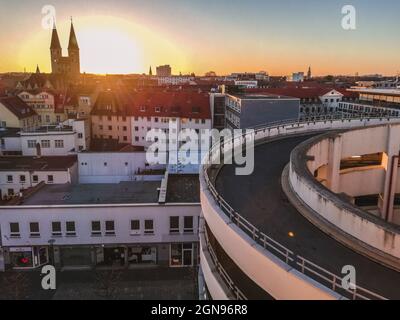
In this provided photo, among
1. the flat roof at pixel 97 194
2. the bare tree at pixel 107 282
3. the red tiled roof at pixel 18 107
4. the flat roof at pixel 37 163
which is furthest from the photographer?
the red tiled roof at pixel 18 107

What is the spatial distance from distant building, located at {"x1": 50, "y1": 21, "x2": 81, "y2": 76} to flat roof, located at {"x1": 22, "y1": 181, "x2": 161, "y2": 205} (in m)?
83.0

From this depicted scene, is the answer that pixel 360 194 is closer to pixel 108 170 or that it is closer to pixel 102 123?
pixel 108 170

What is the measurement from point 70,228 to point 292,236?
18.0 m

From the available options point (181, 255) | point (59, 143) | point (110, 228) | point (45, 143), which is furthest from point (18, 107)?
point (181, 255)

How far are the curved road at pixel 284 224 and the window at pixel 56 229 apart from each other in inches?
524

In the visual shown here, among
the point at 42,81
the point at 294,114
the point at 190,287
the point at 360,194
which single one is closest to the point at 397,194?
the point at 360,194

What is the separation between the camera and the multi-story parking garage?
7.36 meters

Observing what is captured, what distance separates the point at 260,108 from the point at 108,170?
18480 mm

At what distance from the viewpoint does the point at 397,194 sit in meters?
21.5

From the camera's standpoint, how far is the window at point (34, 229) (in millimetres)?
23438

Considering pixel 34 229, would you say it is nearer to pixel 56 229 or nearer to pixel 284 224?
pixel 56 229

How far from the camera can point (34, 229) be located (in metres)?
23.5

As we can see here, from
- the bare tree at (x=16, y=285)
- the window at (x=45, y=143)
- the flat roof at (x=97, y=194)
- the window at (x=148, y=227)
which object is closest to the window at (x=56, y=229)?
the flat roof at (x=97, y=194)

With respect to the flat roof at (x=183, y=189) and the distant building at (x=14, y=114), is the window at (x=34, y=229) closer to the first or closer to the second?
the flat roof at (x=183, y=189)
